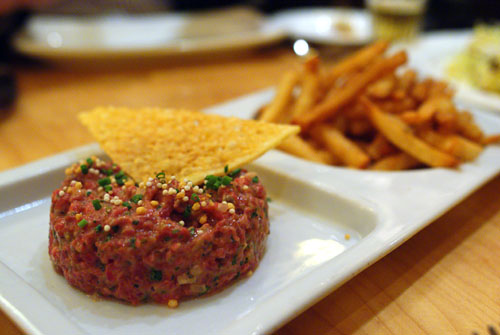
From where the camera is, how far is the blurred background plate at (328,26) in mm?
4023

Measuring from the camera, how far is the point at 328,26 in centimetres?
442

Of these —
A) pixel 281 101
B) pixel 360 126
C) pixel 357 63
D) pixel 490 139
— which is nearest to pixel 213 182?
pixel 281 101

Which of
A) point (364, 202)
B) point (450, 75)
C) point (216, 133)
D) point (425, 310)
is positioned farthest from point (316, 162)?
point (450, 75)

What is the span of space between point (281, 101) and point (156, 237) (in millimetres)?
1198

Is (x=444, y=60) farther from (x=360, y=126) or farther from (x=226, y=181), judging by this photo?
(x=226, y=181)

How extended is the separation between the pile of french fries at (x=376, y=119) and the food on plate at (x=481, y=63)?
809 mm

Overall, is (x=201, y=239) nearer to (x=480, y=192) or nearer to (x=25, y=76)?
(x=480, y=192)

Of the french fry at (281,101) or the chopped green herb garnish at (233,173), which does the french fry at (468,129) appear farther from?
the chopped green herb garnish at (233,173)

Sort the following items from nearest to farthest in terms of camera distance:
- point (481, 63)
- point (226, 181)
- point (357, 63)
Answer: point (226, 181) → point (357, 63) → point (481, 63)

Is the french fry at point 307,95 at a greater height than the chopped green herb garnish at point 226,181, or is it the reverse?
the chopped green herb garnish at point 226,181

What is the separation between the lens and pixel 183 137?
1.72 metres

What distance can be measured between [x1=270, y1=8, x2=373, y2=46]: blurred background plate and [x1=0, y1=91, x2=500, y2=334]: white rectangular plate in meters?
2.25

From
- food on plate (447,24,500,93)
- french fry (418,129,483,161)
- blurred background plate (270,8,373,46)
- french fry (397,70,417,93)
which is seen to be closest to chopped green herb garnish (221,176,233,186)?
french fry (418,129,483,161)

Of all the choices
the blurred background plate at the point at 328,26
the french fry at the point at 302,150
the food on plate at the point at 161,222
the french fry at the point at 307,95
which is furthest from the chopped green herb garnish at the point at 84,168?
the blurred background plate at the point at 328,26
